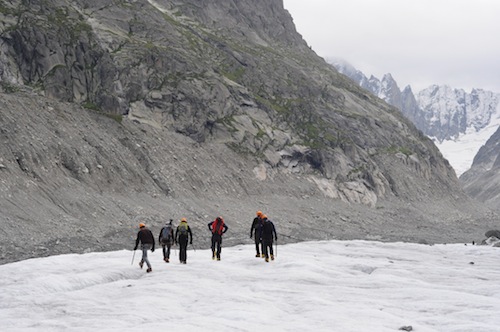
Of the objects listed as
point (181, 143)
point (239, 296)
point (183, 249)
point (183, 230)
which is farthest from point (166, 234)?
point (181, 143)

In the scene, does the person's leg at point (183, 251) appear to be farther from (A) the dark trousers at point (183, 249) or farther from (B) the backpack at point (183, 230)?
(B) the backpack at point (183, 230)

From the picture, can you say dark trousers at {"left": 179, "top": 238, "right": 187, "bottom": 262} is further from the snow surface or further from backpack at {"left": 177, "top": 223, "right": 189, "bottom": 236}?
the snow surface

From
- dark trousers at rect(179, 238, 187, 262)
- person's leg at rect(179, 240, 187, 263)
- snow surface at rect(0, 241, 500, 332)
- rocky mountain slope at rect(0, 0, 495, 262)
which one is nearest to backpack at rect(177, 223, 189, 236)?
dark trousers at rect(179, 238, 187, 262)

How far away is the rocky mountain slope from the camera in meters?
49.9

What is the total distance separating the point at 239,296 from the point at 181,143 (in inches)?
2380

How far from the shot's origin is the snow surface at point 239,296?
1360cm

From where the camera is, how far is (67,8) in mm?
86938

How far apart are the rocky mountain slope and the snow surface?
1428 centimetres

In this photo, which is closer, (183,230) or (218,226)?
(183,230)

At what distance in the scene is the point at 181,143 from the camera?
7575cm

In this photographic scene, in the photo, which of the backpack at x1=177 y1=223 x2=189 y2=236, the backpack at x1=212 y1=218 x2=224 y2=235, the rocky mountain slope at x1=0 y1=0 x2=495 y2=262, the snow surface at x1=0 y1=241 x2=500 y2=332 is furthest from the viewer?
the rocky mountain slope at x1=0 y1=0 x2=495 y2=262

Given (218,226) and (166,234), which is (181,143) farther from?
(166,234)

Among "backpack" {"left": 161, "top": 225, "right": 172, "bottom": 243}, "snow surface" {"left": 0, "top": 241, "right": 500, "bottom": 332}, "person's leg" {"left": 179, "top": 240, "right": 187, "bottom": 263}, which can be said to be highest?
"backpack" {"left": 161, "top": 225, "right": 172, "bottom": 243}

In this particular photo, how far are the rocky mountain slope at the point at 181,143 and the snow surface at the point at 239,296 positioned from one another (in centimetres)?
1428
